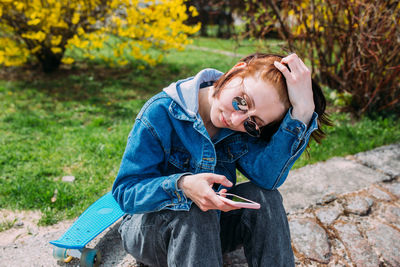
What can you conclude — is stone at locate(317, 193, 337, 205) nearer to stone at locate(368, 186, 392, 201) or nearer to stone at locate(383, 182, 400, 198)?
stone at locate(368, 186, 392, 201)

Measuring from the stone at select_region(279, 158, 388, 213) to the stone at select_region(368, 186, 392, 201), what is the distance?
0.06 m

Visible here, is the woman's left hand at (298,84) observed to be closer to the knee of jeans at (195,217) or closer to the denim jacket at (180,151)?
the denim jacket at (180,151)

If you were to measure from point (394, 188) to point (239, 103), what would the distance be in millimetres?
1729

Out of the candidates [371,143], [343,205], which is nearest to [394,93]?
[371,143]

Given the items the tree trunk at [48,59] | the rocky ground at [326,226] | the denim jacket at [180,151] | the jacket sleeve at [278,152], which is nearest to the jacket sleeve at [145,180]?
the denim jacket at [180,151]

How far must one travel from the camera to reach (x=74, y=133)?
10.6 feet

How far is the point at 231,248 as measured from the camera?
1627mm

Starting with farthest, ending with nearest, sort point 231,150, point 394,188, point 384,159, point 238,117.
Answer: point 384,159
point 394,188
point 231,150
point 238,117

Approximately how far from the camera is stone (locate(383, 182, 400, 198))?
2.35 m

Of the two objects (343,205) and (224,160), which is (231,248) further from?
(343,205)

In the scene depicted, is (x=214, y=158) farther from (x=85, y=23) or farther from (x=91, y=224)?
(x=85, y=23)

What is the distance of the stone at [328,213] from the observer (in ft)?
6.66

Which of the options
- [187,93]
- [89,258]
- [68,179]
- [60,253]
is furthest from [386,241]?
[68,179]

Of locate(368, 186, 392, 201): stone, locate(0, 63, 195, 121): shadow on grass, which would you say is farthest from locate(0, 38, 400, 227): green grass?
locate(368, 186, 392, 201): stone
